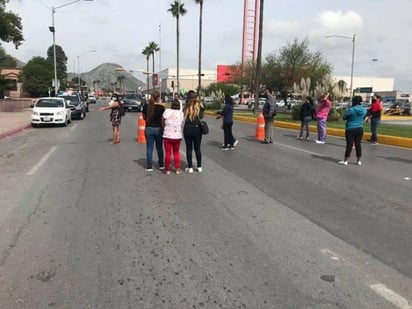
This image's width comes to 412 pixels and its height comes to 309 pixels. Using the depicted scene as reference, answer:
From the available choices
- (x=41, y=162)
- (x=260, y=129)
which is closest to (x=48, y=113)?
(x=260, y=129)

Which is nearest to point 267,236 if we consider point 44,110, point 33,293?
point 33,293

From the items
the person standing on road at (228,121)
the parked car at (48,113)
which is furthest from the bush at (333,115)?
the parked car at (48,113)

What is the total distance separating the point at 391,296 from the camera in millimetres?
3850

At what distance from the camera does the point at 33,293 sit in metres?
3.88

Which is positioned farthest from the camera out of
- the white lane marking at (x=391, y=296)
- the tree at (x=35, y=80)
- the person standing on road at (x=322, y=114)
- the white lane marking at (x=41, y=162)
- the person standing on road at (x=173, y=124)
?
the tree at (x=35, y=80)

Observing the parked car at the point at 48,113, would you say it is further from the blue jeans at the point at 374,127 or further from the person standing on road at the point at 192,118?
the person standing on road at the point at 192,118

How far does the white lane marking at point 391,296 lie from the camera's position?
12.1 ft

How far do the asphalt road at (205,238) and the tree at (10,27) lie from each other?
3055cm

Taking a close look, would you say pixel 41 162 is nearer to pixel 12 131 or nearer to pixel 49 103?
pixel 12 131

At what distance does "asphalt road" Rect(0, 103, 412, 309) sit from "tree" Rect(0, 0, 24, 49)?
30.6m

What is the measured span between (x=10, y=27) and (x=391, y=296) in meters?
39.5

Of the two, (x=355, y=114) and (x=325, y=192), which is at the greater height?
(x=355, y=114)

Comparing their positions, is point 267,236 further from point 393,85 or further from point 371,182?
point 393,85

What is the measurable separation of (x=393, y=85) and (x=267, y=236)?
163759 mm
